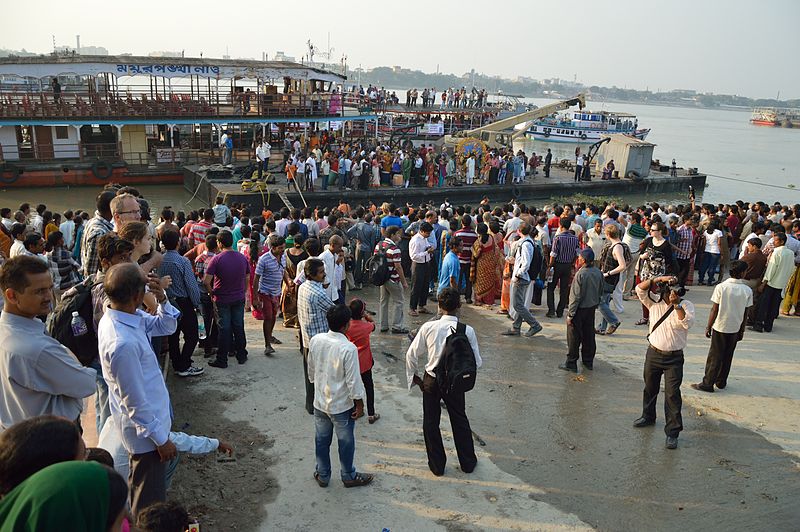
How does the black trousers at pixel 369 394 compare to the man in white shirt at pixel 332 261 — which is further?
the man in white shirt at pixel 332 261

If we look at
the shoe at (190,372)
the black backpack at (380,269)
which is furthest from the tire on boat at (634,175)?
the shoe at (190,372)

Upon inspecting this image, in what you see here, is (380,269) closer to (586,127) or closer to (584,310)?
(584,310)

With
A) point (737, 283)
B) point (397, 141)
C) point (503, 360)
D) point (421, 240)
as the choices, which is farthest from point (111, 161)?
point (737, 283)

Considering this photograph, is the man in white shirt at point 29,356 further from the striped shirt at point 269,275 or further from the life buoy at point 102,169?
the life buoy at point 102,169

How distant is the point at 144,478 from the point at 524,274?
6.05 metres

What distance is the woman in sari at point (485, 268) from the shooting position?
959cm

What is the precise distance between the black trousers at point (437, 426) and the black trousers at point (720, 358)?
3.54 m

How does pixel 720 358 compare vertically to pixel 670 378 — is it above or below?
below

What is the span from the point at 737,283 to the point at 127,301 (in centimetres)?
632

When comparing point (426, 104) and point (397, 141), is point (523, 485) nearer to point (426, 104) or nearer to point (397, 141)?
point (397, 141)

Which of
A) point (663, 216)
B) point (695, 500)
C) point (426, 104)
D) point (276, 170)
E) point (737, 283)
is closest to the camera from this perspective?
point (695, 500)

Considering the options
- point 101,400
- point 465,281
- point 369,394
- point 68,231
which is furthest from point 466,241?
point 68,231

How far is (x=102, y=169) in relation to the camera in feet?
81.3

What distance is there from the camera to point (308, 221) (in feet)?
34.4
